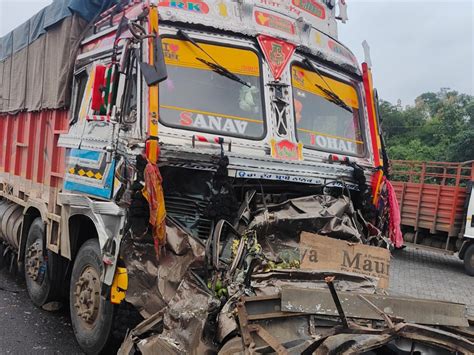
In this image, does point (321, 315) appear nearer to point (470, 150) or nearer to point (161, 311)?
point (161, 311)

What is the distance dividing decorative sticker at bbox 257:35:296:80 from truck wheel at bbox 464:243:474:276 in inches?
317

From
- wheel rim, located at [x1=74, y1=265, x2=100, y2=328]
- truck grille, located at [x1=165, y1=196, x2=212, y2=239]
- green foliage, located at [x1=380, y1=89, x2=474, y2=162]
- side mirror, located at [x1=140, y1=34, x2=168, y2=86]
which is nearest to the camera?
side mirror, located at [x1=140, y1=34, x2=168, y2=86]

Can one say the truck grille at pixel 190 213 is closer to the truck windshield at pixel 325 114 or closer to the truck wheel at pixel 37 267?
the truck windshield at pixel 325 114

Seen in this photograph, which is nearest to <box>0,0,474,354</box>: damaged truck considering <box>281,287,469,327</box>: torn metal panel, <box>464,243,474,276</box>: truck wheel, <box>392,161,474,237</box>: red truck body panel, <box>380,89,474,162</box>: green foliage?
<box>281,287,469,327</box>: torn metal panel

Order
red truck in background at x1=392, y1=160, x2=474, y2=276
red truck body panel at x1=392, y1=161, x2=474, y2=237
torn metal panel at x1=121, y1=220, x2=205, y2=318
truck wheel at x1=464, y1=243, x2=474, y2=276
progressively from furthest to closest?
red truck body panel at x1=392, y1=161, x2=474, y2=237 → red truck in background at x1=392, y1=160, x2=474, y2=276 → truck wheel at x1=464, y1=243, x2=474, y2=276 → torn metal panel at x1=121, y1=220, x2=205, y2=318

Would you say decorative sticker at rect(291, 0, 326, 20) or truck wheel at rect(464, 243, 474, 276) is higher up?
decorative sticker at rect(291, 0, 326, 20)

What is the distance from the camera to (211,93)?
3.91 m

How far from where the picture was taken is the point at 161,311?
321 cm

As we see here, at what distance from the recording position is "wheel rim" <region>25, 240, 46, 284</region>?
5.36m

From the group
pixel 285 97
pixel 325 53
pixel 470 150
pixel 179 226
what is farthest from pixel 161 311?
pixel 470 150

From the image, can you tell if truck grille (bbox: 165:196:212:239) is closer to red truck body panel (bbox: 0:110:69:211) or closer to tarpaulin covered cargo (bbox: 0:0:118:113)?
red truck body panel (bbox: 0:110:69:211)

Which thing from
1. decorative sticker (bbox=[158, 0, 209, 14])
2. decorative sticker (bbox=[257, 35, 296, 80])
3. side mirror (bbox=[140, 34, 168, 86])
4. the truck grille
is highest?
decorative sticker (bbox=[158, 0, 209, 14])

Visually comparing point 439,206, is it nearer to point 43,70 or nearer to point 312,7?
point 312,7

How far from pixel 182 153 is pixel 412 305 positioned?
1.74m
